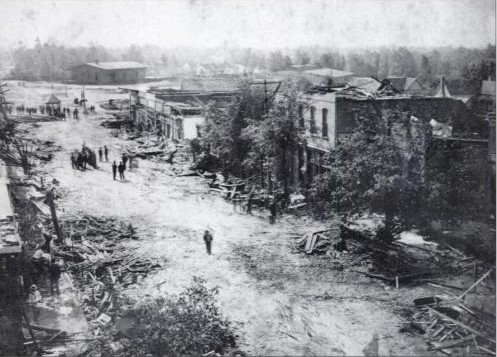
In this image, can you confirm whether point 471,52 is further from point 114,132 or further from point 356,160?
point 114,132

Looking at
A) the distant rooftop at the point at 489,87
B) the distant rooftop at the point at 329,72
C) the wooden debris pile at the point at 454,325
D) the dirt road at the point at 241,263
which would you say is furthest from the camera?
the distant rooftop at the point at 329,72

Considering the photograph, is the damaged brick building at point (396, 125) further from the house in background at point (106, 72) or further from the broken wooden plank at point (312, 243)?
the house in background at point (106, 72)

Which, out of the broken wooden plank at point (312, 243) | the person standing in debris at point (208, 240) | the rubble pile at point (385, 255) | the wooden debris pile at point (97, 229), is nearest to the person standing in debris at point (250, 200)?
the rubble pile at point (385, 255)

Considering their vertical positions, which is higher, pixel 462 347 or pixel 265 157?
pixel 265 157

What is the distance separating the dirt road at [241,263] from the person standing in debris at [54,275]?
2078 mm

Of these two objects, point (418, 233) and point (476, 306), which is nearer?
point (476, 306)

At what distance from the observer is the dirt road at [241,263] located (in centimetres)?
1095

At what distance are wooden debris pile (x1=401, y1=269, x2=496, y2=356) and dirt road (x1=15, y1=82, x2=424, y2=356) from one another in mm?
524

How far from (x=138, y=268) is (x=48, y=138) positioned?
20.2ft

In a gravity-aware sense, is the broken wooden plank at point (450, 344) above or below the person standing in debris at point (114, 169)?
below

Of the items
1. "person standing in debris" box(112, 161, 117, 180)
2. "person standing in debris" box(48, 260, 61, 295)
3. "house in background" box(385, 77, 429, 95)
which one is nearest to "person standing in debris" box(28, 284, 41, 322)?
Result: "person standing in debris" box(48, 260, 61, 295)

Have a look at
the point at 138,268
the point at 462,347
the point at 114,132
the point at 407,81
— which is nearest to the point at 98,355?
the point at 138,268

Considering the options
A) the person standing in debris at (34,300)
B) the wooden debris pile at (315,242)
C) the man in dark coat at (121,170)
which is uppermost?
the man in dark coat at (121,170)

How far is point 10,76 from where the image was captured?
46.0ft
